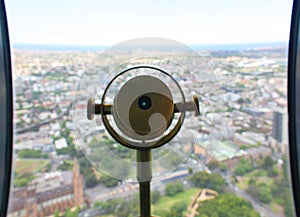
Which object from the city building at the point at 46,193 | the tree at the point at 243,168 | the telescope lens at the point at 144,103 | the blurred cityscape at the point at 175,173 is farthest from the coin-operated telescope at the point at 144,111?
the tree at the point at 243,168

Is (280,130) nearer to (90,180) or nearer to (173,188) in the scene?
(173,188)

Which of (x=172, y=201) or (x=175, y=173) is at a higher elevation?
(x=175, y=173)

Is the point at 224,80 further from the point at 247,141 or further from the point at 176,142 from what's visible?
→ the point at 176,142

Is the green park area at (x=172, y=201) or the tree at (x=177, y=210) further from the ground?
the green park area at (x=172, y=201)

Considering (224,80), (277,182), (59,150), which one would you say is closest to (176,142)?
(224,80)

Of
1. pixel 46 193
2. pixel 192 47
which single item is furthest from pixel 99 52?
pixel 46 193

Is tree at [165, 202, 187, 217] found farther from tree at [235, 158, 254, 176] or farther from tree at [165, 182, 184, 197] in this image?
tree at [235, 158, 254, 176]

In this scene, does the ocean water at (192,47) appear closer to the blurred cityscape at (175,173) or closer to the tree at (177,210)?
the blurred cityscape at (175,173)
